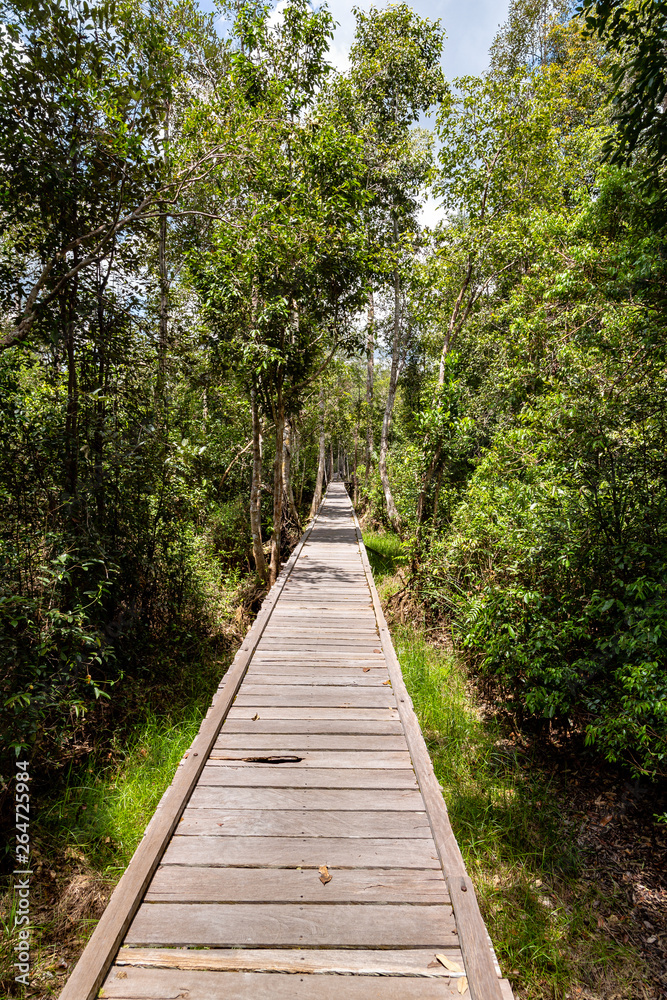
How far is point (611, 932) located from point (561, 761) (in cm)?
145

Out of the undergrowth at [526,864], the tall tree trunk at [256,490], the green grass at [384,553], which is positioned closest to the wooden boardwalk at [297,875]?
the undergrowth at [526,864]

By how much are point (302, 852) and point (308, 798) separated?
1.19 ft

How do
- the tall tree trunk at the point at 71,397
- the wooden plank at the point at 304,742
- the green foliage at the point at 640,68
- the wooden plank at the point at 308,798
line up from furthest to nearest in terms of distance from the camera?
the tall tree trunk at the point at 71,397 < the wooden plank at the point at 304,742 < the green foliage at the point at 640,68 < the wooden plank at the point at 308,798

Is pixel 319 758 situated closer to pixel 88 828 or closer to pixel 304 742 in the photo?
pixel 304 742

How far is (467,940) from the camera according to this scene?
1.72 meters

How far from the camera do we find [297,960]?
1.67m

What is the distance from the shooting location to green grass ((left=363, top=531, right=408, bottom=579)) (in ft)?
34.0

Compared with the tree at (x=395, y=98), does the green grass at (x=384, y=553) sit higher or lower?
lower

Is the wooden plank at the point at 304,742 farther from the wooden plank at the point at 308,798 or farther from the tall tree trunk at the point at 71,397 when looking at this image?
the tall tree trunk at the point at 71,397

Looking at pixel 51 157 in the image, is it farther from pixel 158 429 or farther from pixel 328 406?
pixel 328 406

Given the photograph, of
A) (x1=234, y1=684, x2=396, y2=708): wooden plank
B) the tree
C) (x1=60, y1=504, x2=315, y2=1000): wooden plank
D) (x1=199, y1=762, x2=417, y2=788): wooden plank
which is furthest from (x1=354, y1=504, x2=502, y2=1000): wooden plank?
the tree

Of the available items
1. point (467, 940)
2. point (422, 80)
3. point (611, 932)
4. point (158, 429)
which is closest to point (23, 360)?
point (158, 429)

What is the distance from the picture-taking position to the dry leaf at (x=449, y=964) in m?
1.65

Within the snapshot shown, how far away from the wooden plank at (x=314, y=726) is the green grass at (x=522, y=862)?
4.48 feet
